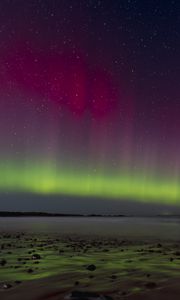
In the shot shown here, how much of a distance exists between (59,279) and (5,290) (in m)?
2.93

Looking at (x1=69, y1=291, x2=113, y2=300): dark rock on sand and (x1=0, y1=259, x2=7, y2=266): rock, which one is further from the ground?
(x1=69, y1=291, x2=113, y2=300): dark rock on sand

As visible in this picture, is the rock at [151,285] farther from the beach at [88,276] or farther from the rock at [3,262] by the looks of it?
the rock at [3,262]

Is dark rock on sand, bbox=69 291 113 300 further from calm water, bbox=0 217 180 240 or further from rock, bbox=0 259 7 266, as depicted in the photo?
calm water, bbox=0 217 180 240

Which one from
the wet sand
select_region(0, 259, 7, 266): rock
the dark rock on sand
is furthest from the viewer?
select_region(0, 259, 7, 266): rock

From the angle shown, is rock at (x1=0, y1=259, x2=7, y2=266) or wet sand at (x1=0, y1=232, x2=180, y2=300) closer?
wet sand at (x1=0, y1=232, x2=180, y2=300)

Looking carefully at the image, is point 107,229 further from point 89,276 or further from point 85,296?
point 85,296

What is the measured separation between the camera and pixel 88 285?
1328 cm

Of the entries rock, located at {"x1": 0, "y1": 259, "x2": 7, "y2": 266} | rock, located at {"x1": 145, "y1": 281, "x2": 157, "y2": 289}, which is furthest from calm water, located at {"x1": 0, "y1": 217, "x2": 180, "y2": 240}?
rock, located at {"x1": 145, "y1": 281, "x2": 157, "y2": 289}

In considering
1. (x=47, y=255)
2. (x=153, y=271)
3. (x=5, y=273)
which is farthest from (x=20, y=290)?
(x=47, y=255)

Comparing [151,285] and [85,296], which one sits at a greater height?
[85,296]

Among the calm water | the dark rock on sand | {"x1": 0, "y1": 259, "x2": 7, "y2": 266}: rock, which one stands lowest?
the calm water

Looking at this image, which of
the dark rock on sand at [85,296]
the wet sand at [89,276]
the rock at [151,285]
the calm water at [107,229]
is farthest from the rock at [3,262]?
the calm water at [107,229]

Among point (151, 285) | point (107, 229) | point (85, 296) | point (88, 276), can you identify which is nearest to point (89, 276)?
point (88, 276)

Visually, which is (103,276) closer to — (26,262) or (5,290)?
(5,290)
